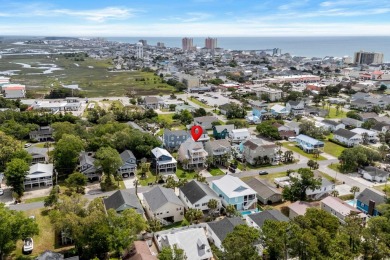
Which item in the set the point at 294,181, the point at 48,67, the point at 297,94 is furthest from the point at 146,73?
the point at 294,181

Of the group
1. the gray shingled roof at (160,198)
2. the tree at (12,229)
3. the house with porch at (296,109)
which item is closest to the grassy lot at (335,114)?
the house with porch at (296,109)

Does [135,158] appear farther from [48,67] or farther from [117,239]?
[48,67]

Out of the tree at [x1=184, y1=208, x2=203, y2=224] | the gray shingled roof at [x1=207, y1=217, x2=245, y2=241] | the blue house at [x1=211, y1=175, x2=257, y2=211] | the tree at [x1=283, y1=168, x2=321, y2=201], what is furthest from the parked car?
the tree at [x1=283, y1=168, x2=321, y2=201]

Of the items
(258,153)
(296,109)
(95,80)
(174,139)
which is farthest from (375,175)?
(95,80)

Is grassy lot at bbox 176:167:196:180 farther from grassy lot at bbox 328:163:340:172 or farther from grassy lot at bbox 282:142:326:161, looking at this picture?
grassy lot at bbox 328:163:340:172

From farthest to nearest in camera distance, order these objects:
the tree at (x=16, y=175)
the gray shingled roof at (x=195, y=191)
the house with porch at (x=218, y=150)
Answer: the house with porch at (x=218, y=150) < the tree at (x=16, y=175) < the gray shingled roof at (x=195, y=191)

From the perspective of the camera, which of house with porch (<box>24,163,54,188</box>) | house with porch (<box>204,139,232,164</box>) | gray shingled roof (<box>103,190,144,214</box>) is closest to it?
gray shingled roof (<box>103,190,144,214</box>)

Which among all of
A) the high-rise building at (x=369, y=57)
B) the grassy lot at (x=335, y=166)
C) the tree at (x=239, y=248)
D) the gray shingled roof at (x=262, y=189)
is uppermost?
the high-rise building at (x=369, y=57)

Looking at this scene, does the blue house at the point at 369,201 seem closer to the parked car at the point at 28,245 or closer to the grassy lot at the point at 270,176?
the grassy lot at the point at 270,176
